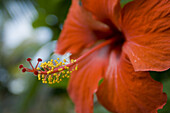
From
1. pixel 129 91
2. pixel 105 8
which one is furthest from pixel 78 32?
pixel 129 91

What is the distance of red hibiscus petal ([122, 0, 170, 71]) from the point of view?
648 mm

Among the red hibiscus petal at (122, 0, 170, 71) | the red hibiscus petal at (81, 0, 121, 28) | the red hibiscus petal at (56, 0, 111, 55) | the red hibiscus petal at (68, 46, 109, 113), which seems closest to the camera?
the red hibiscus petal at (122, 0, 170, 71)

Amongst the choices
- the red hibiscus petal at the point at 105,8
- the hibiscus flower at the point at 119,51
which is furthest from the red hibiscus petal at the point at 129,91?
the red hibiscus petal at the point at 105,8

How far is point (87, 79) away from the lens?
0.99 meters

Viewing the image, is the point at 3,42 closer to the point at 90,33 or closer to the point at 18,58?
the point at 18,58

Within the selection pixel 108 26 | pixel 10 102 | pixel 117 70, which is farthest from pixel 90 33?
pixel 10 102

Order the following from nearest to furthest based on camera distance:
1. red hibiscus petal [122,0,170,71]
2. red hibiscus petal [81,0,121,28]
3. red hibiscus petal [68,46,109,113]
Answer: red hibiscus petal [122,0,170,71], red hibiscus petal [81,0,121,28], red hibiscus petal [68,46,109,113]

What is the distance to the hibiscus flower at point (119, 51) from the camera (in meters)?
0.67

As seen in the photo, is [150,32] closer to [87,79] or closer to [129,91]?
[129,91]

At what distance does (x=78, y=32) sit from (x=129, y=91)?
1.75 ft

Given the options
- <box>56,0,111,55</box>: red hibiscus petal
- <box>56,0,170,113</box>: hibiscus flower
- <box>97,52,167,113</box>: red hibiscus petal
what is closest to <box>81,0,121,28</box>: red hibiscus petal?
<box>56,0,170,113</box>: hibiscus flower

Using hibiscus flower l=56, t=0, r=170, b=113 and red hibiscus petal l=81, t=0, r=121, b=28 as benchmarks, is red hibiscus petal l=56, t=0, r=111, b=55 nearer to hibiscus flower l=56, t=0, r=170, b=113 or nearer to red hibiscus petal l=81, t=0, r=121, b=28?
hibiscus flower l=56, t=0, r=170, b=113

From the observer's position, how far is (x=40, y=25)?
1.70m

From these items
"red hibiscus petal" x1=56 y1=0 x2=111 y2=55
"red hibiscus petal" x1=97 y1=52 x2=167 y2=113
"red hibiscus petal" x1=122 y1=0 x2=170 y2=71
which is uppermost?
"red hibiscus petal" x1=56 y1=0 x2=111 y2=55
